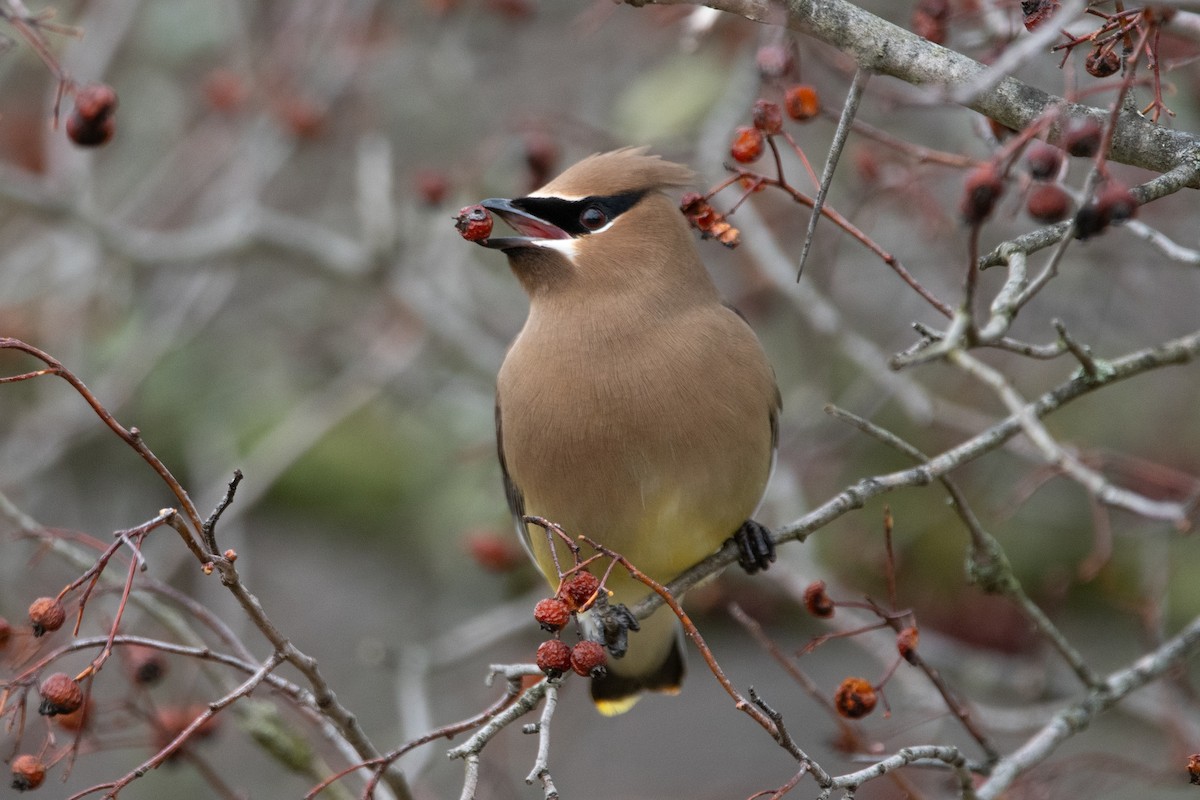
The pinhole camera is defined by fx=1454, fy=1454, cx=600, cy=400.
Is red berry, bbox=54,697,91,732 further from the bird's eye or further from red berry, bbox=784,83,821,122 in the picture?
red berry, bbox=784,83,821,122

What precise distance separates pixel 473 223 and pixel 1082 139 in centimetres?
165

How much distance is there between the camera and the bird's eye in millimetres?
4070

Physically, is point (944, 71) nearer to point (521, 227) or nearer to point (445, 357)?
point (521, 227)

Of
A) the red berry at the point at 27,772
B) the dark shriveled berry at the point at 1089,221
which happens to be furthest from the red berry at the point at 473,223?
the dark shriveled berry at the point at 1089,221

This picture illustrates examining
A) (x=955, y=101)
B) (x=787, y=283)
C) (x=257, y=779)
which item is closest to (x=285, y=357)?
(x=257, y=779)

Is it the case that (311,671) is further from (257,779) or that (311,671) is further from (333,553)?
(333,553)

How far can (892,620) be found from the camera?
3.07 m

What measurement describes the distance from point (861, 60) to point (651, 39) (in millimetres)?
4241

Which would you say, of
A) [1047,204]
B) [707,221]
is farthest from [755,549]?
[1047,204]

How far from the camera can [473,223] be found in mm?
3639

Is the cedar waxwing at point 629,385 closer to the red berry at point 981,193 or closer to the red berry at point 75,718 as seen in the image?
the red berry at point 75,718

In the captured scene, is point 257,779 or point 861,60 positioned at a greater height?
point 861,60

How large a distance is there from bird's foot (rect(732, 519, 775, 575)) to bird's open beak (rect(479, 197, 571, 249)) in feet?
3.20

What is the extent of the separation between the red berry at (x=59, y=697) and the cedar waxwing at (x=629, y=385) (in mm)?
1318
